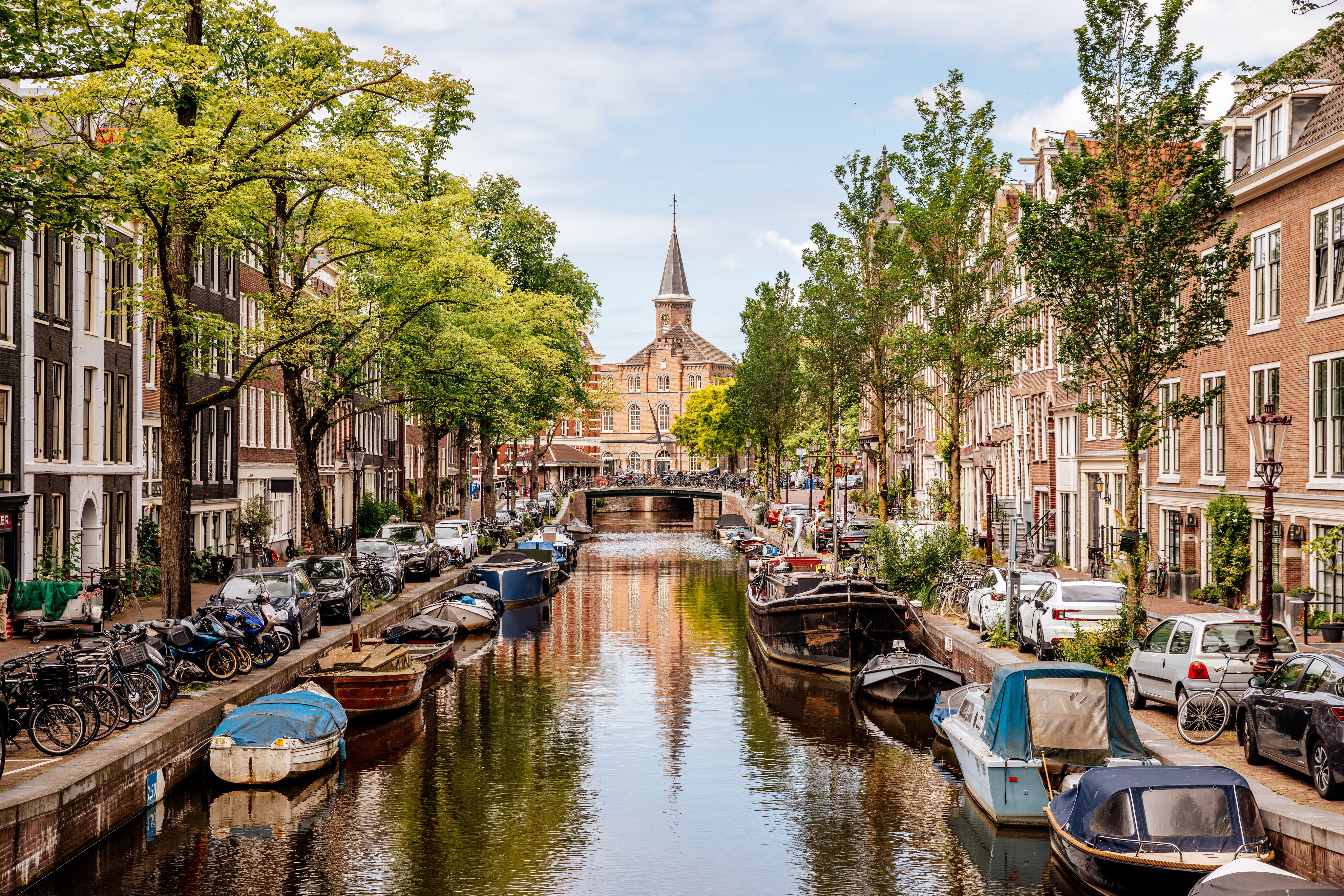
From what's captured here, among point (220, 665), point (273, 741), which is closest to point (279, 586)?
Answer: point (220, 665)

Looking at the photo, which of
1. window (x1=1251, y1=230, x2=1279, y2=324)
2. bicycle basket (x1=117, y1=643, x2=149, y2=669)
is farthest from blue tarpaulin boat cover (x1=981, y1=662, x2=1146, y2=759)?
window (x1=1251, y1=230, x2=1279, y2=324)

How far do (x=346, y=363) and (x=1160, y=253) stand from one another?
24.0m

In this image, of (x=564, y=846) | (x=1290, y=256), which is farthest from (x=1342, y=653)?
(x=1290, y=256)

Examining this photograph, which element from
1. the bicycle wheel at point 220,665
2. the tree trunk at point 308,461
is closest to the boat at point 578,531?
the tree trunk at point 308,461

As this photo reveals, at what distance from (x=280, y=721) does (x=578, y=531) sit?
79.6 metres

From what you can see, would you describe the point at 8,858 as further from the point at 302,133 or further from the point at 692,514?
the point at 692,514

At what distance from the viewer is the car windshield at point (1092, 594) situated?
2611cm

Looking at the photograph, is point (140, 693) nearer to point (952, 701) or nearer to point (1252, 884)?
point (952, 701)

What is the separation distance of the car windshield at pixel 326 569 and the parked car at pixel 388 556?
5.19 metres

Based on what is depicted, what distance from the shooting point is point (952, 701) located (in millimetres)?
22312

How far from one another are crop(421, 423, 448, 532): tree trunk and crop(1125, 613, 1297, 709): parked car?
40244 mm

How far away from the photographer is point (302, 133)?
101 ft

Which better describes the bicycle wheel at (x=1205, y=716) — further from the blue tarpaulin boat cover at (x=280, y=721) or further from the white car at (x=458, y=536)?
the white car at (x=458, y=536)

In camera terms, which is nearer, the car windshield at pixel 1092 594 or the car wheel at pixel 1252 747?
the car wheel at pixel 1252 747
